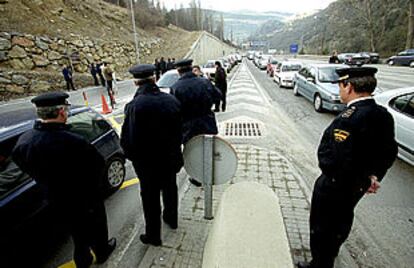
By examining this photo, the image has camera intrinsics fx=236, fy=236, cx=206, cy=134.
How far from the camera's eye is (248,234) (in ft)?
6.17

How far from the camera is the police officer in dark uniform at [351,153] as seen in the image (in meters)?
1.91

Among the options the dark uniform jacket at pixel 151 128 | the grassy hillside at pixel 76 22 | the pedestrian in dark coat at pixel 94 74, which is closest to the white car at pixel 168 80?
the dark uniform jacket at pixel 151 128

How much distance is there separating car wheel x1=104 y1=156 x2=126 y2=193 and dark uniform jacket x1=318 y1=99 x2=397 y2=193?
3243mm

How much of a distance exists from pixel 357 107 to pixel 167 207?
94.5 inches

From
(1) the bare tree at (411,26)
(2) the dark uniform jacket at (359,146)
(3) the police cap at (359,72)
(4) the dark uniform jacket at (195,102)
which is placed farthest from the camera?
(1) the bare tree at (411,26)

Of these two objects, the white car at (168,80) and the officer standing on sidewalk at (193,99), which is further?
the white car at (168,80)

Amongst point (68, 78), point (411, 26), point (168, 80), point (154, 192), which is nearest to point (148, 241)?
point (154, 192)

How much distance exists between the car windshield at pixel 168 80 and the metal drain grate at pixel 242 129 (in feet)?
9.81

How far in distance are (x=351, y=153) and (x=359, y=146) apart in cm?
8

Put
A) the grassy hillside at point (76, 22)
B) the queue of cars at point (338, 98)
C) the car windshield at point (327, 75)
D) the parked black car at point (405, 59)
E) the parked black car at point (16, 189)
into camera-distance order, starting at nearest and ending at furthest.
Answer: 1. the parked black car at point (16, 189)
2. the queue of cars at point (338, 98)
3. the car windshield at point (327, 75)
4. the grassy hillside at point (76, 22)
5. the parked black car at point (405, 59)

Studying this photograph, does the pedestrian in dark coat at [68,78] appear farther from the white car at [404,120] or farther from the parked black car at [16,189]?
the white car at [404,120]

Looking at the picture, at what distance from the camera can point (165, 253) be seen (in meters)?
2.75

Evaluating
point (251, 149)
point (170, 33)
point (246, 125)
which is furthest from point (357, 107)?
point (170, 33)

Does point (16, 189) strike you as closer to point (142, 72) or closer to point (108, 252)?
point (108, 252)
